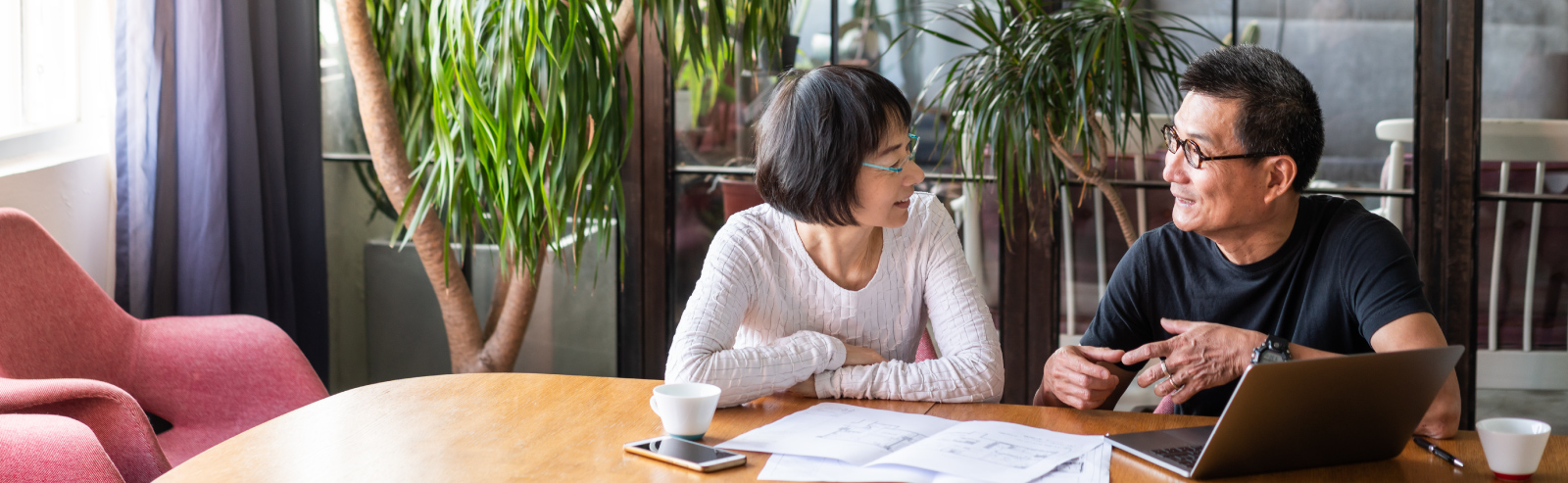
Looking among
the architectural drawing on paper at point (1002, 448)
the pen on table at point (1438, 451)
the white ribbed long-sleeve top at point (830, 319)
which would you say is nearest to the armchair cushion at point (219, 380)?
the white ribbed long-sleeve top at point (830, 319)

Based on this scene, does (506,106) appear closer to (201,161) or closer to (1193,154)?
(201,161)

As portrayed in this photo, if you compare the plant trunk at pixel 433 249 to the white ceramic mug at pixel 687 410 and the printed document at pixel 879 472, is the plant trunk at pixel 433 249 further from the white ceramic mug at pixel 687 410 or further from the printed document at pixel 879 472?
the printed document at pixel 879 472

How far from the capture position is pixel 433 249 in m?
2.59

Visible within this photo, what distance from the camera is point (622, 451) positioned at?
122cm

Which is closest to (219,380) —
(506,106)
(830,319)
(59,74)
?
(506,106)

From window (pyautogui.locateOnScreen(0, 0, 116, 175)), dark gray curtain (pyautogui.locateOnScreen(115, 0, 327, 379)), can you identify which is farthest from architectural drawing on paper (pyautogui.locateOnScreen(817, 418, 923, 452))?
window (pyautogui.locateOnScreen(0, 0, 116, 175))

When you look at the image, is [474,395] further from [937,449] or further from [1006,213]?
[1006,213]

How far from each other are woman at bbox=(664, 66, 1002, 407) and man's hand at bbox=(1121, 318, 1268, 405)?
25 centimetres

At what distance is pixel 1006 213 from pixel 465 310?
1389 millimetres

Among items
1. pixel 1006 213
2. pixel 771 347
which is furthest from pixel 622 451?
pixel 1006 213

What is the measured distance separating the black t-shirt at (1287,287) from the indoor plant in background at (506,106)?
1.05m

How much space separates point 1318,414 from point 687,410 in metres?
0.66

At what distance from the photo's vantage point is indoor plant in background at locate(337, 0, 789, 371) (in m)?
2.18

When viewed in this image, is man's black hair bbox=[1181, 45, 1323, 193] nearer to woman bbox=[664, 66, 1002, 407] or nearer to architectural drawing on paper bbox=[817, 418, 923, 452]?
woman bbox=[664, 66, 1002, 407]
